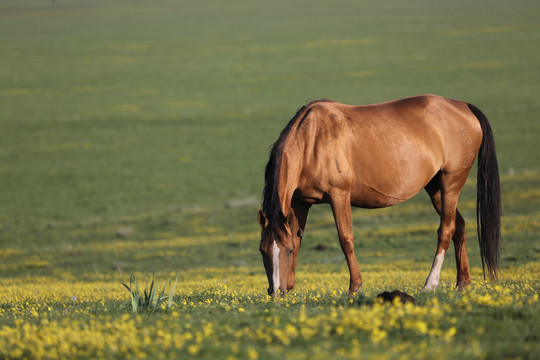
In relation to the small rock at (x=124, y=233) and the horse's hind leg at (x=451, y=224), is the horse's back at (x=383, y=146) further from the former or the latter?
the small rock at (x=124, y=233)

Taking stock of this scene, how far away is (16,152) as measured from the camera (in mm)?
48125

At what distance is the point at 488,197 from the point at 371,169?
224 centimetres

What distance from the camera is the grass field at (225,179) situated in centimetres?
670

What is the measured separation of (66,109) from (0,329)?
5910 centimetres

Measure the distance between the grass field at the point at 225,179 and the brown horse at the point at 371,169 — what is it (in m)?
0.78

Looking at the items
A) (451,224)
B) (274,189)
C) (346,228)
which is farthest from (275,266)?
(451,224)

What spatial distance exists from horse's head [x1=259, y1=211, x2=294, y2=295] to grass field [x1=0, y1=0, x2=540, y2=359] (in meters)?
0.29

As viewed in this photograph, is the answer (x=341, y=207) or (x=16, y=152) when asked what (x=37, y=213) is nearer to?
(x=16, y=152)

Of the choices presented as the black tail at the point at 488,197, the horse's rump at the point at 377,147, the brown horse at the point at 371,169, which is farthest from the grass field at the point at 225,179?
the horse's rump at the point at 377,147

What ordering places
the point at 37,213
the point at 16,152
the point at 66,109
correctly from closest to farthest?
the point at 37,213 → the point at 16,152 → the point at 66,109

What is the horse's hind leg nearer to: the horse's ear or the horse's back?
the horse's back

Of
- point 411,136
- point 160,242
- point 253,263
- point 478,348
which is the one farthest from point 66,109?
point 478,348

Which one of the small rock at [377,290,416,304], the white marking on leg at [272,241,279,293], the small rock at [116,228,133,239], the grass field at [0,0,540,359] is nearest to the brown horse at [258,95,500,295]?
the white marking on leg at [272,241,279,293]

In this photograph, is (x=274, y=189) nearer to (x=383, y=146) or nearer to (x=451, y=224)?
(x=383, y=146)
